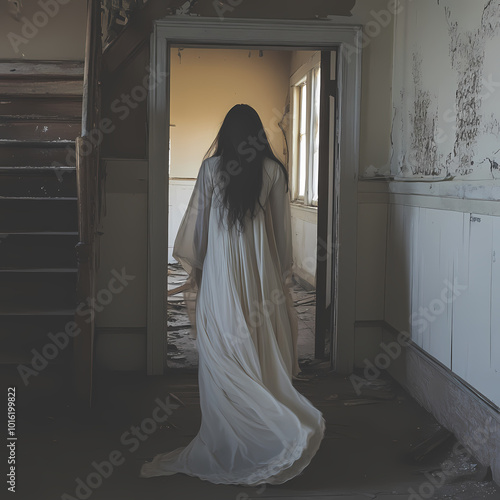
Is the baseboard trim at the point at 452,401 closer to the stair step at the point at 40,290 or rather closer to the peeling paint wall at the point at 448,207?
the peeling paint wall at the point at 448,207

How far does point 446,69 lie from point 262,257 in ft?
5.01

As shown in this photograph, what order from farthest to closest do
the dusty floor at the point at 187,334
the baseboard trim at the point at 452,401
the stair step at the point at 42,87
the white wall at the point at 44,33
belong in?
1. the dusty floor at the point at 187,334
2. the white wall at the point at 44,33
3. the stair step at the point at 42,87
4. the baseboard trim at the point at 452,401

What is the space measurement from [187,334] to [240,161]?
302 centimetres

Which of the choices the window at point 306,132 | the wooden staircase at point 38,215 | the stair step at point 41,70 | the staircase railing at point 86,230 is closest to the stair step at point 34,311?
the wooden staircase at point 38,215

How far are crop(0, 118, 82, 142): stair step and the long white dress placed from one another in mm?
1524

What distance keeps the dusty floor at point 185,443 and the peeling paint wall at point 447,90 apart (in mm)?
1424

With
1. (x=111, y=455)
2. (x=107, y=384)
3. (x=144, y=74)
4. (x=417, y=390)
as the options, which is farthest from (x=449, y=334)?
(x=144, y=74)

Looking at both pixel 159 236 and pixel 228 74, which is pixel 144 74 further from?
pixel 228 74

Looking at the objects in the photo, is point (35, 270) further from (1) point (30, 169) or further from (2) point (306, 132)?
(2) point (306, 132)

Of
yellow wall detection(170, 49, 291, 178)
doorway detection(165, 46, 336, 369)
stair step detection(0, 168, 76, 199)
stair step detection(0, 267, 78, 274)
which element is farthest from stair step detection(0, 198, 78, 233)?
yellow wall detection(170, 49, 291, 178)

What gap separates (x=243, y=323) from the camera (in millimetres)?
3275

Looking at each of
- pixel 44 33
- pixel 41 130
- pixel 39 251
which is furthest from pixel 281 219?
pixel 44 33

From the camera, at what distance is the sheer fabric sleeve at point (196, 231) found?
134 inches

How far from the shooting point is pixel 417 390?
4277mm
